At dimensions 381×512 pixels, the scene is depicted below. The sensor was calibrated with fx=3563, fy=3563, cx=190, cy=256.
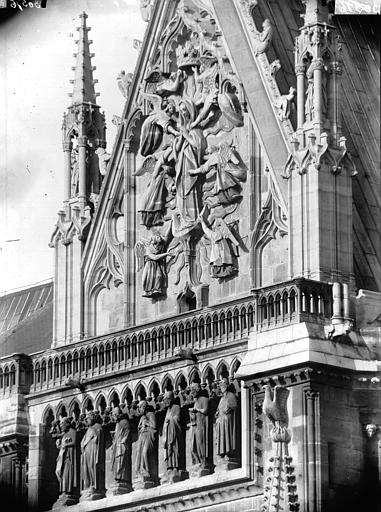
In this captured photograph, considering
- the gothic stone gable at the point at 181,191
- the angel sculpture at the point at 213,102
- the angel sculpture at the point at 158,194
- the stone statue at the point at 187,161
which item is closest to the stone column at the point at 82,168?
the gothic stone gable at the point at 181,191

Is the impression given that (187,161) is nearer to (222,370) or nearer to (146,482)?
(222,370)

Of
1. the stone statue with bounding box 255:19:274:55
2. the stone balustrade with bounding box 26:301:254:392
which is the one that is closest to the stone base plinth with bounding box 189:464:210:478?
the stone balustrade with bounding box 26:301:254:392

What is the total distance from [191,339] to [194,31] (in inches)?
237

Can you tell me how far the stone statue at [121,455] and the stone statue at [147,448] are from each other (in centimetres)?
43

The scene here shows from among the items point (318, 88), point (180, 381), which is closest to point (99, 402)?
point (180, 381)

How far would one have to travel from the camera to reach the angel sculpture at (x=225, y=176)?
6425cm

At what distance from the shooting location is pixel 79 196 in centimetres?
6794

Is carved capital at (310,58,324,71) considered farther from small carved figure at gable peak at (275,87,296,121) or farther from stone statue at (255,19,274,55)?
stone statue at (255,19,274,55)

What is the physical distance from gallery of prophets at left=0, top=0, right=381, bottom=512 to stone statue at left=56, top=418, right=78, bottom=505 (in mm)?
41

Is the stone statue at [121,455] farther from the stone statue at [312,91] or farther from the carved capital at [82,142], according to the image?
the stone statue at [312,91]

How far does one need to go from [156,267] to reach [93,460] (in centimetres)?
374

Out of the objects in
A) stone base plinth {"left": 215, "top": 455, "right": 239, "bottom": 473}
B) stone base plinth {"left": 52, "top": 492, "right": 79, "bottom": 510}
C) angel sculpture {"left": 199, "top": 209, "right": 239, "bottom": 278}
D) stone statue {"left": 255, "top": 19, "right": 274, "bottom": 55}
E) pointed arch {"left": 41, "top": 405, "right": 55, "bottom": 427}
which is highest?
stone statue {"left": 255, "top": 19, "right": 274, "bottom": 55}

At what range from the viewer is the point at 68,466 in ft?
217

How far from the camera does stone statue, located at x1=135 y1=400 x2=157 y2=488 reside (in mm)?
64500
